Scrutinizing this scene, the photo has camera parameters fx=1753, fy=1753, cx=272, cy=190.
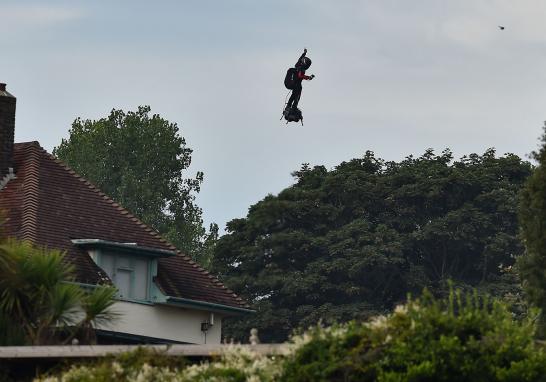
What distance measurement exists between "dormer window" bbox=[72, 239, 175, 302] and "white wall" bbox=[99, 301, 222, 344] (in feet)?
1.19

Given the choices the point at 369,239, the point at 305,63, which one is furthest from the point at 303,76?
the point at 369,239

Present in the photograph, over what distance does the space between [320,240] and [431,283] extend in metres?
5.76

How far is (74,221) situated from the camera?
160 feet

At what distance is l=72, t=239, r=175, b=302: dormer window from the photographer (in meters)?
47.6

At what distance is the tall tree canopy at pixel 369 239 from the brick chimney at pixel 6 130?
95.9ft

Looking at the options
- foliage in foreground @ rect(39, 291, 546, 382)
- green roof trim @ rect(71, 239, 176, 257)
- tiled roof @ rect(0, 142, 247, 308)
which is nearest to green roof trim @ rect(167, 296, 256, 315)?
tiled roof @ rect(0, 142, 247, 308)

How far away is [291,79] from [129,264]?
9.04m

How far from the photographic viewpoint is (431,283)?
8112cm


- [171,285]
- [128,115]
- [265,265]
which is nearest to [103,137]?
[128,115]

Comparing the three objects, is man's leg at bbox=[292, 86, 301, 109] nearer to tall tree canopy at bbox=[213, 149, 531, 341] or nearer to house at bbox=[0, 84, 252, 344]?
house at bbox=[0, 84, 252, 344]

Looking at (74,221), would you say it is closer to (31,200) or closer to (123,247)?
(31,200)

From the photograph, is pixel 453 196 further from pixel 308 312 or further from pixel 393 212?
pixel 308 312

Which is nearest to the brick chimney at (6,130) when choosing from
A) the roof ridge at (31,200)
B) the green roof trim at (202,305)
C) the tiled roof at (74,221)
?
the tiled roof at (74,221)

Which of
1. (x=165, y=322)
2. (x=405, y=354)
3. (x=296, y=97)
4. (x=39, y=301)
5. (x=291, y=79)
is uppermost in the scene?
(x=291, y=79)
